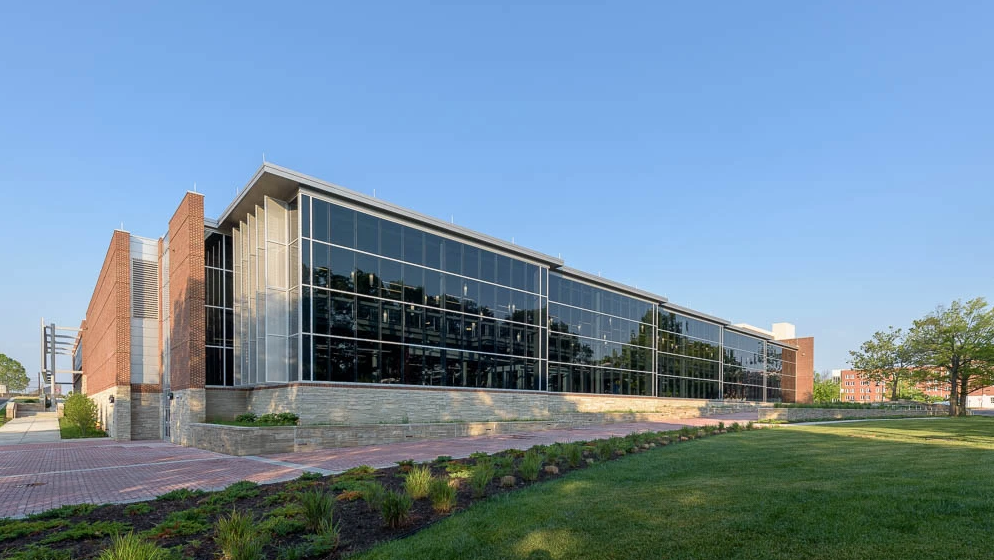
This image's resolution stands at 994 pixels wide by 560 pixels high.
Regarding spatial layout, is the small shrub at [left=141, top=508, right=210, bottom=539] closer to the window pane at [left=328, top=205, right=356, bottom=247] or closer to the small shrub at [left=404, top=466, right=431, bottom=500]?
the small shrub at [left=404, top=466, right=431, bottom=500]

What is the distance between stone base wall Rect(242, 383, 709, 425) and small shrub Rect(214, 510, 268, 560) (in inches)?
610

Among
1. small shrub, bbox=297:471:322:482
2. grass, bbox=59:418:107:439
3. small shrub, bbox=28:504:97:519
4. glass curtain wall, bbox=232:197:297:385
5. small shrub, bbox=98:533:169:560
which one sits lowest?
grass, bbox=59:418:107:439

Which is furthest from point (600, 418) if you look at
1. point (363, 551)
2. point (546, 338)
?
point (363, 551)

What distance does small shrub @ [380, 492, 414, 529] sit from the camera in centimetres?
738

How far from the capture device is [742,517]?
673 centimetres

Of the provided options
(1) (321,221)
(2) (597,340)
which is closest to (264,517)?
(1) (321,221)

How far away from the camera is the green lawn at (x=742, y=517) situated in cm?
563

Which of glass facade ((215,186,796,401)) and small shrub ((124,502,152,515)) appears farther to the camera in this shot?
glass facade ((215,186,796,401))

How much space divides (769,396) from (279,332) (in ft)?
200

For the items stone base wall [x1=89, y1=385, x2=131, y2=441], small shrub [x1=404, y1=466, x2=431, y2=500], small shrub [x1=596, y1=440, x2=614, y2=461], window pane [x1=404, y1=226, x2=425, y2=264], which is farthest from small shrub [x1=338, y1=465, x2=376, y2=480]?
stone base wall [x1=89, y1=385, x2=131, y2=441]

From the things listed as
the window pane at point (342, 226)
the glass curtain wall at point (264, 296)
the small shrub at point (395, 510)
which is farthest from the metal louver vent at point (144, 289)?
the small shrub at point (395, 510)

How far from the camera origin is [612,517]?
723 cm

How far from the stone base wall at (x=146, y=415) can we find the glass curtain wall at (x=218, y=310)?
539 centimetres

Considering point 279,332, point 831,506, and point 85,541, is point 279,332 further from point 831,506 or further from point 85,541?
point 831,506
